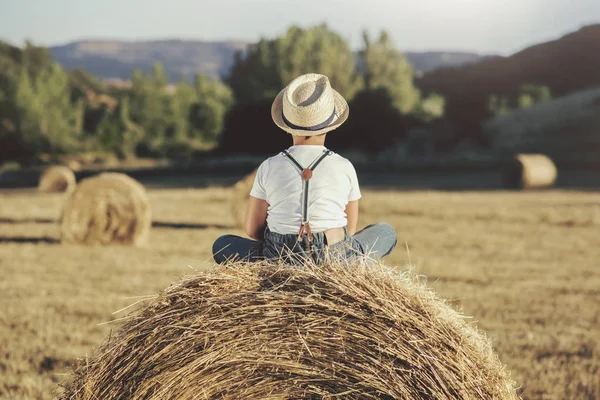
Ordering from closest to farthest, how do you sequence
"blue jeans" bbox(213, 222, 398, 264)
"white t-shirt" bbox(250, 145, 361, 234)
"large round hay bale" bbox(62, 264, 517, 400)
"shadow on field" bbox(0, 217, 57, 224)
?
"large round hay bale" bbox(62, 264, 517, 400) → "blue jeans" bbox(213, 222, 398, 264) → "white t-shirt" bbox(250, 145, 361, 234) → "shadow on field" bbox(0, 217, 57, 224)

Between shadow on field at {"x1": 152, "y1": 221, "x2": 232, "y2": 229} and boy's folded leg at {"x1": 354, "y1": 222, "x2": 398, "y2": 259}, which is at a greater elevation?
boy's folded leg at {"x1": 354, "y1": 222, "x2": 398, "y2": 259}

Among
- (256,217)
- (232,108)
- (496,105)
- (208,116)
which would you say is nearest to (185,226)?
(256,217)

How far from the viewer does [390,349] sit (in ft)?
11.6

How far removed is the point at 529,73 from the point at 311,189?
7277 centimetres

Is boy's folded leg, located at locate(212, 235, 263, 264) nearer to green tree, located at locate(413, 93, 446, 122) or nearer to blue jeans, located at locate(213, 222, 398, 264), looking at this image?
blue jeans, located at locate(213, 222, 398, 264)

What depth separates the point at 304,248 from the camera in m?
4.13

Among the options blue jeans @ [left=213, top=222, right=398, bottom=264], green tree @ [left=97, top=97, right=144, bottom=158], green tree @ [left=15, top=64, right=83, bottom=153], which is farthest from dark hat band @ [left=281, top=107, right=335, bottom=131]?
green tree @ [left=15, top=64, right=83, bottom=153]

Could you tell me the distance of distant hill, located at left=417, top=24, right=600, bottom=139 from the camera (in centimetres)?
6556

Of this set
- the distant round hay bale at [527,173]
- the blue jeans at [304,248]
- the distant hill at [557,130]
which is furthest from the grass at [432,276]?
the distant hill at [557,130]

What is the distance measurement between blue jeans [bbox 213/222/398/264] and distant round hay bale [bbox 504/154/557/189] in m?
23.3

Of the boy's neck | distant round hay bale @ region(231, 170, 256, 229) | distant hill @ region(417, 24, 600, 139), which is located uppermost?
distant hill @ region(417, 24, 600, 139)

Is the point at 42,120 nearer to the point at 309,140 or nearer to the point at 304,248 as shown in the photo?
the point at 309,140

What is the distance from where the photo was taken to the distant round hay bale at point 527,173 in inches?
1044

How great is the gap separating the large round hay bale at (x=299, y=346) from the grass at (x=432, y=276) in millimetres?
393
